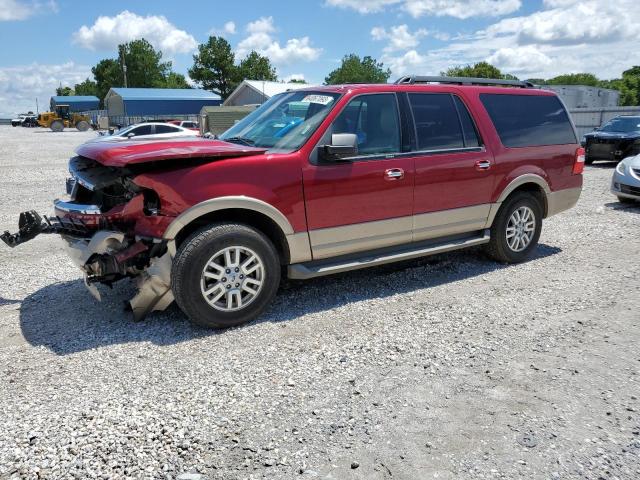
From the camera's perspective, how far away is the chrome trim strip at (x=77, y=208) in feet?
13.6

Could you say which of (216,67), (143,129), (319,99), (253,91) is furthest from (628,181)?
(216,67)

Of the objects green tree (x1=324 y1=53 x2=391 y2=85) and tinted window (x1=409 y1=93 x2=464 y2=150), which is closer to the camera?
tinted window (x1=409 y1=93 x2=464 y2=150)

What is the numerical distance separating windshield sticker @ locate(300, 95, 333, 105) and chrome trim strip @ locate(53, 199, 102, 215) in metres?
2.16

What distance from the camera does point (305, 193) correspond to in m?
4.39

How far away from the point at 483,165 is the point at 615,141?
40.5 ft

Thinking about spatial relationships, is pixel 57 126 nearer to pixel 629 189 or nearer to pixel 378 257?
pixel 629 189

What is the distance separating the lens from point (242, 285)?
422 cm

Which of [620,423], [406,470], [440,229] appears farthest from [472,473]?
[440,229]

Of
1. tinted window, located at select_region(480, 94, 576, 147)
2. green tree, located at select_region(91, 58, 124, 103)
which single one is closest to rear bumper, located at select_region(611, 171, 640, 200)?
tinted window, located at select_region(480, 94, 576, 147)

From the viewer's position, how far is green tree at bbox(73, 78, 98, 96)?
110m

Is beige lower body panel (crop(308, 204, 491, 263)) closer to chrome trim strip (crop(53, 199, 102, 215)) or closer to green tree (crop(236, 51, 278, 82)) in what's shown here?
chrome trim strip (crop(53, 199, 102, 215))

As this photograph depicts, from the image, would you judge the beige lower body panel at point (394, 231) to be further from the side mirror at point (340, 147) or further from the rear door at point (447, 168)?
the side mirror at point (340, 147)

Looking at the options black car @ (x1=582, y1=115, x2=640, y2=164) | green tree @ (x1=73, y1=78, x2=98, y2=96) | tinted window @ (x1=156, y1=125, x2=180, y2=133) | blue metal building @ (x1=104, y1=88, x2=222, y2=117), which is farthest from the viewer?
green tree @ (x1=73, y1=78, x2=98, y2=96)

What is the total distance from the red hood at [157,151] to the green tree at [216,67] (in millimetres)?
81448
